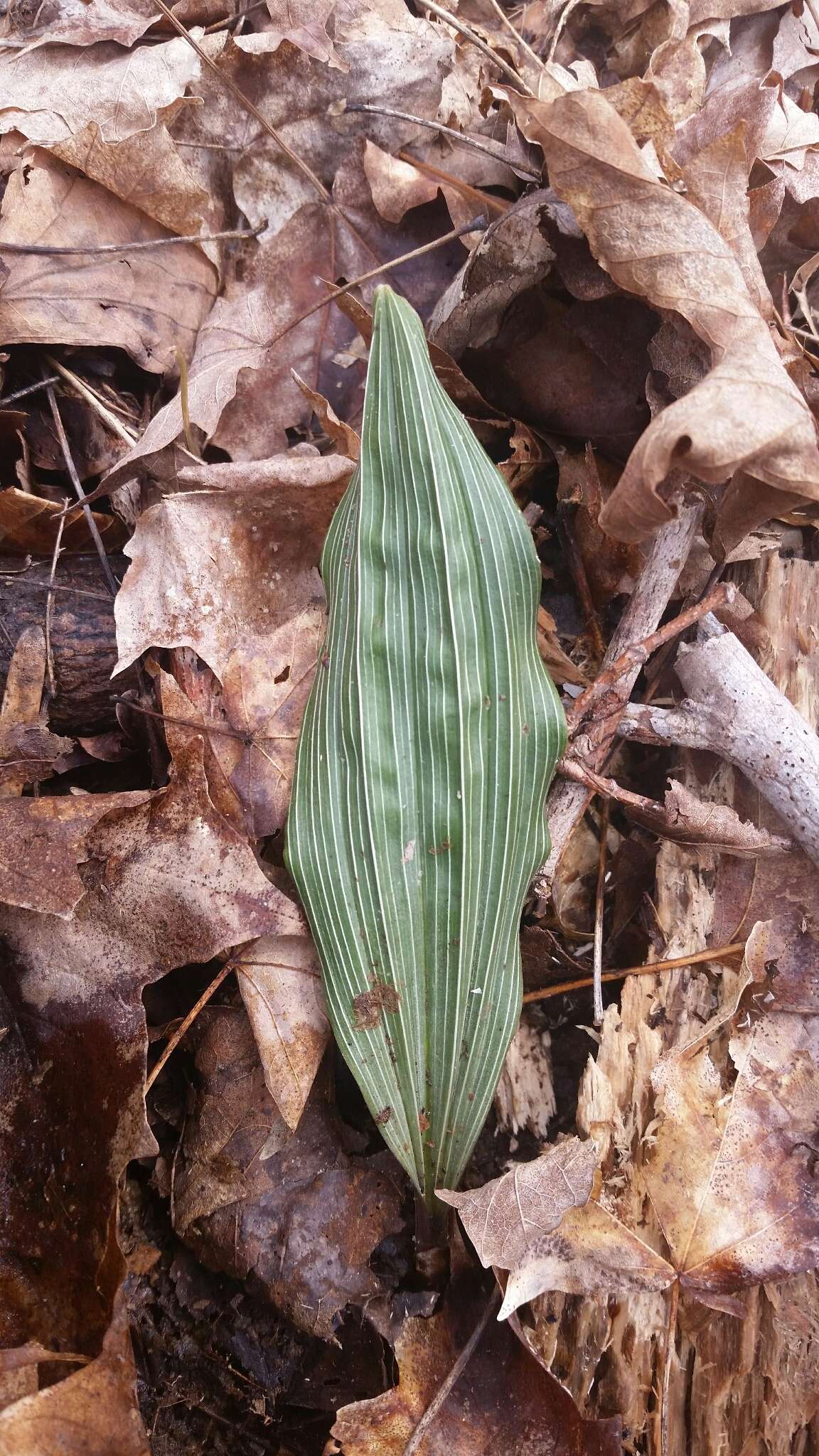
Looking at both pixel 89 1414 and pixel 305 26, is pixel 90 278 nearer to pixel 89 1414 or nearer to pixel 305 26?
pixel 305 26

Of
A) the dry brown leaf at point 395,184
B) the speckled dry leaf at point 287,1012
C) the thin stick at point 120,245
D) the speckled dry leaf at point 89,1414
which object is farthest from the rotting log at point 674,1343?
the thin stick at point 120,245

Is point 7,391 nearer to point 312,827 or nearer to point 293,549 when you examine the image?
point 293,549

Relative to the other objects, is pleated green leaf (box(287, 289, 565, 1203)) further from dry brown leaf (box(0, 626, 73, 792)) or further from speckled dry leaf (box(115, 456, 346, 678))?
dry brown leaf (box(0, 626, 73, 792))

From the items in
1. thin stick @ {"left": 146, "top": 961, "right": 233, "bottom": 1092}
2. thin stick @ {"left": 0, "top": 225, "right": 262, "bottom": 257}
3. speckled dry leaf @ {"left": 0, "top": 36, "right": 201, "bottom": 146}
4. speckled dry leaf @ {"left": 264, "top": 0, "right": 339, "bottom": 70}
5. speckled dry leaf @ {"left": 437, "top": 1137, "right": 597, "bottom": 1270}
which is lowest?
speckled dry leaf @ {"left": 437, "top": 1137, "right": 597, "bottom": 1270}

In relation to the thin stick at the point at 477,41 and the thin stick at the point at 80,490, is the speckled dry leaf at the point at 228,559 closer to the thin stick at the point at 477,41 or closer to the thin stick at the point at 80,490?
the thin stick at the point at 80,490

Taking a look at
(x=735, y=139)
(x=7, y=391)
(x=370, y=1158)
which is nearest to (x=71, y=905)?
(x=370, y=1158)

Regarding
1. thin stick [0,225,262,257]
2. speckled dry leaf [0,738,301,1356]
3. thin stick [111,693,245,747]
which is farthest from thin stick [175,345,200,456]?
speckled dry leaf [0,738,301,1356]

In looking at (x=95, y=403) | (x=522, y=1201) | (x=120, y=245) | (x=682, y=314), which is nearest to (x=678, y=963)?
(x=522, y=1201)
